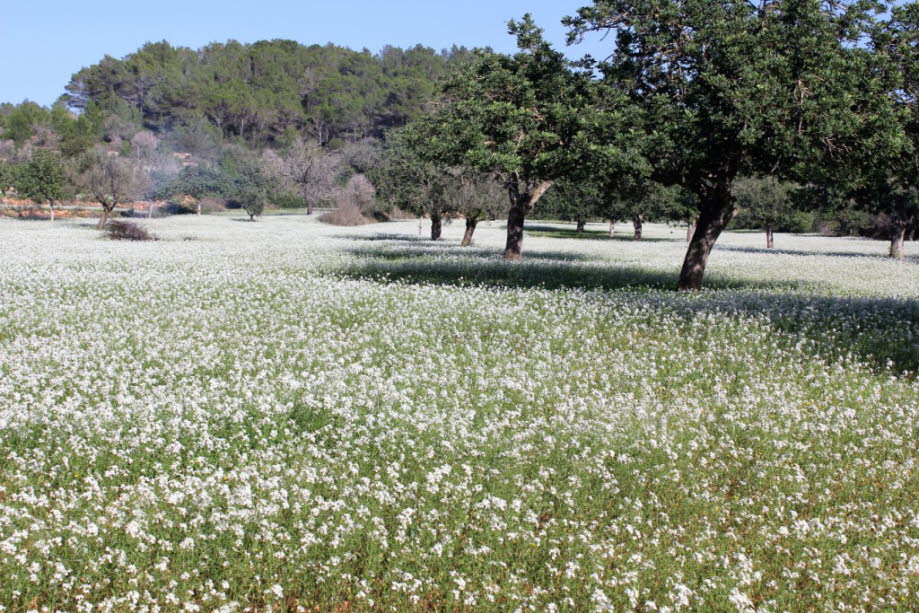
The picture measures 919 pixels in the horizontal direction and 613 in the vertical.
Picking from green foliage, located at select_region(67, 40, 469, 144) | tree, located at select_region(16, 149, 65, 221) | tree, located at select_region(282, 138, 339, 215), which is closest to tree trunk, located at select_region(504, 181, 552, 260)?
tree, located at select_region(16, 149, 65, 221)

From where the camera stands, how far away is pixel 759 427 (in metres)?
8.80

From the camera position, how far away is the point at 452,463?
7.18 m

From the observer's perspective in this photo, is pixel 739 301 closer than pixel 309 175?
Yes

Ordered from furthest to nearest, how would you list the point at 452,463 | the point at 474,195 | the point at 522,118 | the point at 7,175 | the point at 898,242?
the point at 7,175
the point at 898,242
the point at 474,195
the point at 522,118
the point at 452,463

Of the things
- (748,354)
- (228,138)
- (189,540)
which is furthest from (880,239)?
(228,138)

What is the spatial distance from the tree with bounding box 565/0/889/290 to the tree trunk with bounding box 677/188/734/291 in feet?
0.90

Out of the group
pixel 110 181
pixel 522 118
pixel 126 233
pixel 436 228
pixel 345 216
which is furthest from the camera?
pixel 345 216

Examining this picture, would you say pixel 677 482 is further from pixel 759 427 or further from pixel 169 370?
pixel 169 370

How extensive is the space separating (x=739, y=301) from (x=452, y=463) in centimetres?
1262

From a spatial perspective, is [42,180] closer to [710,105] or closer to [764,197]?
[764,197]

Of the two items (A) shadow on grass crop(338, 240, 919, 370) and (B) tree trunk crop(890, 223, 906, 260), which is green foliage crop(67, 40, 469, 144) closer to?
(B) tree trunk crop(890, 223, 906, 260)

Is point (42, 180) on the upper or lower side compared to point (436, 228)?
upper

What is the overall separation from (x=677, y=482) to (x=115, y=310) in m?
12.2

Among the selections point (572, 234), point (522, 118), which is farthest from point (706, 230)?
point (572, 234)
